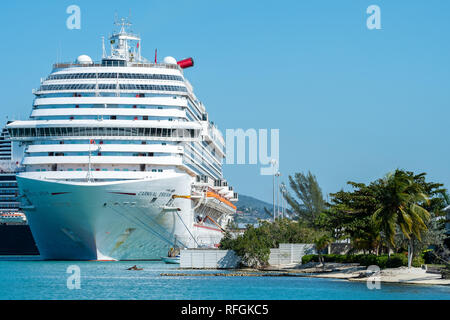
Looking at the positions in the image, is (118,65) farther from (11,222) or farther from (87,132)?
(11,222)

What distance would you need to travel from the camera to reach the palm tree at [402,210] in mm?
42156

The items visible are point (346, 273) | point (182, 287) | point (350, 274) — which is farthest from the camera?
point (346, 273)

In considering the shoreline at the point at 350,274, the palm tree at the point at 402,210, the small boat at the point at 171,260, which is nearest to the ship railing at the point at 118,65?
the small boat at the point at 171,260

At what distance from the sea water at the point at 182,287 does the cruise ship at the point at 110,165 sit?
5.72m

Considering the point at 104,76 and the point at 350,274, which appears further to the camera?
the point at 104,76

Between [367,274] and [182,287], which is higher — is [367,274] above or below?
above

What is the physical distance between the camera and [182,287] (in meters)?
37.8

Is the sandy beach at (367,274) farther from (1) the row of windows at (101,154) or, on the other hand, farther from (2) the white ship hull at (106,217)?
(1) the row of windows at (101,154)

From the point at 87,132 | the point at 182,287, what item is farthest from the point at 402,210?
the point at 87,132

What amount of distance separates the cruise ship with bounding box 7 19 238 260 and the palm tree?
17386 millimetres

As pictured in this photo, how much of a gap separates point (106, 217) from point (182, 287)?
16323 mm

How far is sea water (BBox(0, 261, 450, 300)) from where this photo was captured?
3350 centimetres

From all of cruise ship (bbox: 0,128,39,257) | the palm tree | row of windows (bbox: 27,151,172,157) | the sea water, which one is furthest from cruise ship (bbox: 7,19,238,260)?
cruise ship (bbox: 0,128,39,257)

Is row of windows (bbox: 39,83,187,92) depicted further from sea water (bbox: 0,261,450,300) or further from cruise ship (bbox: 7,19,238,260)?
sea water (bbox: 0,261,450,300)
